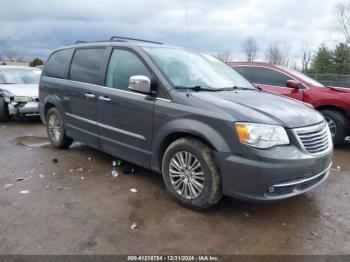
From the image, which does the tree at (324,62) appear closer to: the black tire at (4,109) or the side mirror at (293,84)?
the side mirror at (293,84)

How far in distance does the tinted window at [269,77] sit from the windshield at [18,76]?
6.61m

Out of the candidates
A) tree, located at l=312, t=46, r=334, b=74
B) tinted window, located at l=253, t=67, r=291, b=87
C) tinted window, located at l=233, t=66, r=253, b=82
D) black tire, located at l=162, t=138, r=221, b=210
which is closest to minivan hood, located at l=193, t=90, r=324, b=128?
black tire, located at l=162, t=138, r=221, b=210

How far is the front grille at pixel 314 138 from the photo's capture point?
3275 mm

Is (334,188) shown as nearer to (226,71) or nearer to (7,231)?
(226,71)

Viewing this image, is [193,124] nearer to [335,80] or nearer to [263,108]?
[263,108]

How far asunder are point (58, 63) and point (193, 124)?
3.41 metres

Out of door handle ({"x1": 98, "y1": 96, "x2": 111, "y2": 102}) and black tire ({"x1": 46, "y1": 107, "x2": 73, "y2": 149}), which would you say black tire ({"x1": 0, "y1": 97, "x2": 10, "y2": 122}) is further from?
door handle ({"x1": 98, "y1": 96, "x2": 111, "y2": 102})

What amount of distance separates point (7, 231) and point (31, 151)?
307 cm

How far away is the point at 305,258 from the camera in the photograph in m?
2.79

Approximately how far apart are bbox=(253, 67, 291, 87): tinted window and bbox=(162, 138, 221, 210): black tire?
14.4 ft

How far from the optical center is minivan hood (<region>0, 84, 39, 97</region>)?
28.8 feet

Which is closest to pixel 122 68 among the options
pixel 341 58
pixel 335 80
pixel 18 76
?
pixel 18 76

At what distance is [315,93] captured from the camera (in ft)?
22.0

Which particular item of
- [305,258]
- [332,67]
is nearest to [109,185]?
[305,258]
